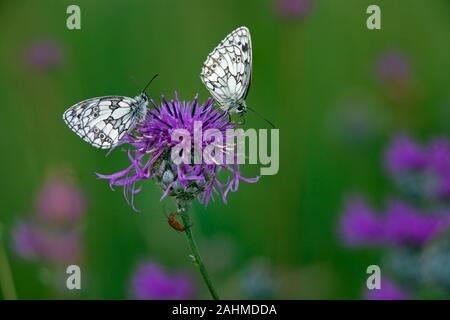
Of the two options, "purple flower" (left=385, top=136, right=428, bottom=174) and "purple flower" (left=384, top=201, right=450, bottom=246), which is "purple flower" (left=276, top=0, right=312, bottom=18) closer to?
"purple flower" (left=385, top=136, right=428, bottom=174)

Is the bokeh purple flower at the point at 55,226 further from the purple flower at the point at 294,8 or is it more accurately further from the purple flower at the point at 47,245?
the purple flower at the point at 294,8

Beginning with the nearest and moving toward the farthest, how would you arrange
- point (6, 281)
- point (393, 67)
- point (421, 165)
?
point (6, 281) → point (421, 165) → point (393, 67)

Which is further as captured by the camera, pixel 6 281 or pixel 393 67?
pixel 393 67

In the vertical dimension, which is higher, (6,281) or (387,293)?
(6,281)

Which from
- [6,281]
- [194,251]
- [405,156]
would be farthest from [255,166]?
[194,251]

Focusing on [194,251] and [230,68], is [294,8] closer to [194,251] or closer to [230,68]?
[230,68]
